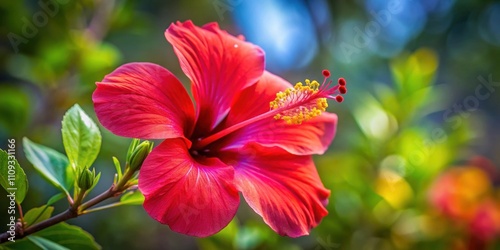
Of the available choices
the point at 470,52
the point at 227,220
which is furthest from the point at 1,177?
the point at 470,52

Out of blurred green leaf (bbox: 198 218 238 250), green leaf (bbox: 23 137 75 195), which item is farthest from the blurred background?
green leaf (bbox: 23 137 75 195)

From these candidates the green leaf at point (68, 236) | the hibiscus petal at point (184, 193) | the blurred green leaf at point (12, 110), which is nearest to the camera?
the hibiscus petal at point (184, 193)

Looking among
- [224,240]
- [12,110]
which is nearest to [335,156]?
[224,240]

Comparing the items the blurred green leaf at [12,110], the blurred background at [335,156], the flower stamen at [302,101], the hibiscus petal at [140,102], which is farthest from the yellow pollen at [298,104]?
the blurred green leaf at [12,110]

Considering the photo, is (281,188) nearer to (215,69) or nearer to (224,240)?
(215,69)

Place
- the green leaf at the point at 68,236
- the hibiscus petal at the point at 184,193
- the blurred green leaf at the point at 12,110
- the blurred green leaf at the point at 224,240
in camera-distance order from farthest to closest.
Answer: the blurred green leaf at the point at 12,110 → the blurred green leaf at the point at 224,240 → the green leaf at the point at 68,236 → the hibiscus petal at the point at 184,193

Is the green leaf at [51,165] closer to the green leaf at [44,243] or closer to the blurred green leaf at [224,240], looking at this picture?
the green leaf at [44,243]
